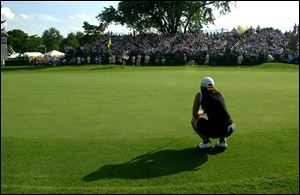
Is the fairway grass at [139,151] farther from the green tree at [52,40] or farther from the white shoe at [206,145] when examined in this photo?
the green tree at [52,40]

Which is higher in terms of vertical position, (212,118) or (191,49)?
(191,49)

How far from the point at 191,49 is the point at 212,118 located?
35761 millimetres

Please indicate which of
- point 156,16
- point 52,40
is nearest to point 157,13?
point 156,16

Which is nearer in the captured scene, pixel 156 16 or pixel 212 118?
pixel 212 118

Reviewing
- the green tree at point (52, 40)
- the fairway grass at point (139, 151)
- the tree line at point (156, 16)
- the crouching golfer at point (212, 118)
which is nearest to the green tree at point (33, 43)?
the green tree at point (52, 40)

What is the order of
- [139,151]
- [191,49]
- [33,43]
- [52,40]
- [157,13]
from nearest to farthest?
1. [139,151]
2. [191,49]
3. [157,13]
4. [33,43]
5. [52,40]

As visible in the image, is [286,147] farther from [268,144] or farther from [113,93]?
[113,93]

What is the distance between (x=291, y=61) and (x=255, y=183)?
30303 mm

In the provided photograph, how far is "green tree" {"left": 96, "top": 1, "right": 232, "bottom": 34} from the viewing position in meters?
53.7

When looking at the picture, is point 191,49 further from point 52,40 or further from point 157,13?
point 52,40

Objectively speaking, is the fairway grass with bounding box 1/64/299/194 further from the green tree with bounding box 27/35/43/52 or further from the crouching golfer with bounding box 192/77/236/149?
the green tree with bounding box 27/35/43/52

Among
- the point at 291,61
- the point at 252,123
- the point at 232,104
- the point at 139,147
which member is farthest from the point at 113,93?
the point at 291,61

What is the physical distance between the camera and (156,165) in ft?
21.6

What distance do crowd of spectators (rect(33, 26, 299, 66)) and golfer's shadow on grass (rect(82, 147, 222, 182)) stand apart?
2824 centimetres
